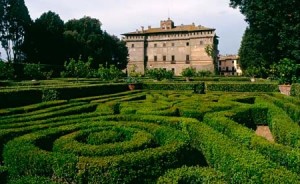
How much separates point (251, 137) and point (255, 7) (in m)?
22.7

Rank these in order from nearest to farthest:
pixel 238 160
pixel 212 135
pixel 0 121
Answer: pixel 238 160
pixel 212 135
pixel 0 121

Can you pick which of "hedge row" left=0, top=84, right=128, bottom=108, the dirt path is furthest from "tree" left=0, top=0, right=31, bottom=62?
the dirt path

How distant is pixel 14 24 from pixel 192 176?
55.6m

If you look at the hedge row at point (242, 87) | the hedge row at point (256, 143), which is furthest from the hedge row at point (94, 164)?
the hedge row at point (242, 87)

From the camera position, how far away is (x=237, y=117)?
44.4 feet

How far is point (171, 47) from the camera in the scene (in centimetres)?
7419

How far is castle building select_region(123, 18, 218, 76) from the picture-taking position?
70812mm

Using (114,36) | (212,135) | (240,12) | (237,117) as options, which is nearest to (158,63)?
(114,36)

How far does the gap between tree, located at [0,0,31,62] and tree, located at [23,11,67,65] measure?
193 cm

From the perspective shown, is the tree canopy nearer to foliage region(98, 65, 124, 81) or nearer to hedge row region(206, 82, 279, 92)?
foliage region(98, 65, 124, 81)

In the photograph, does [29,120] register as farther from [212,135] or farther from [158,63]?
[158,63]

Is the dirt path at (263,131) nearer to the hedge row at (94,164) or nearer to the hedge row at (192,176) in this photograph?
the hedge row at (94,164)

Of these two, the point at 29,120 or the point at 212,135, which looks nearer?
the point at 212,135

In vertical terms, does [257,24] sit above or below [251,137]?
above
